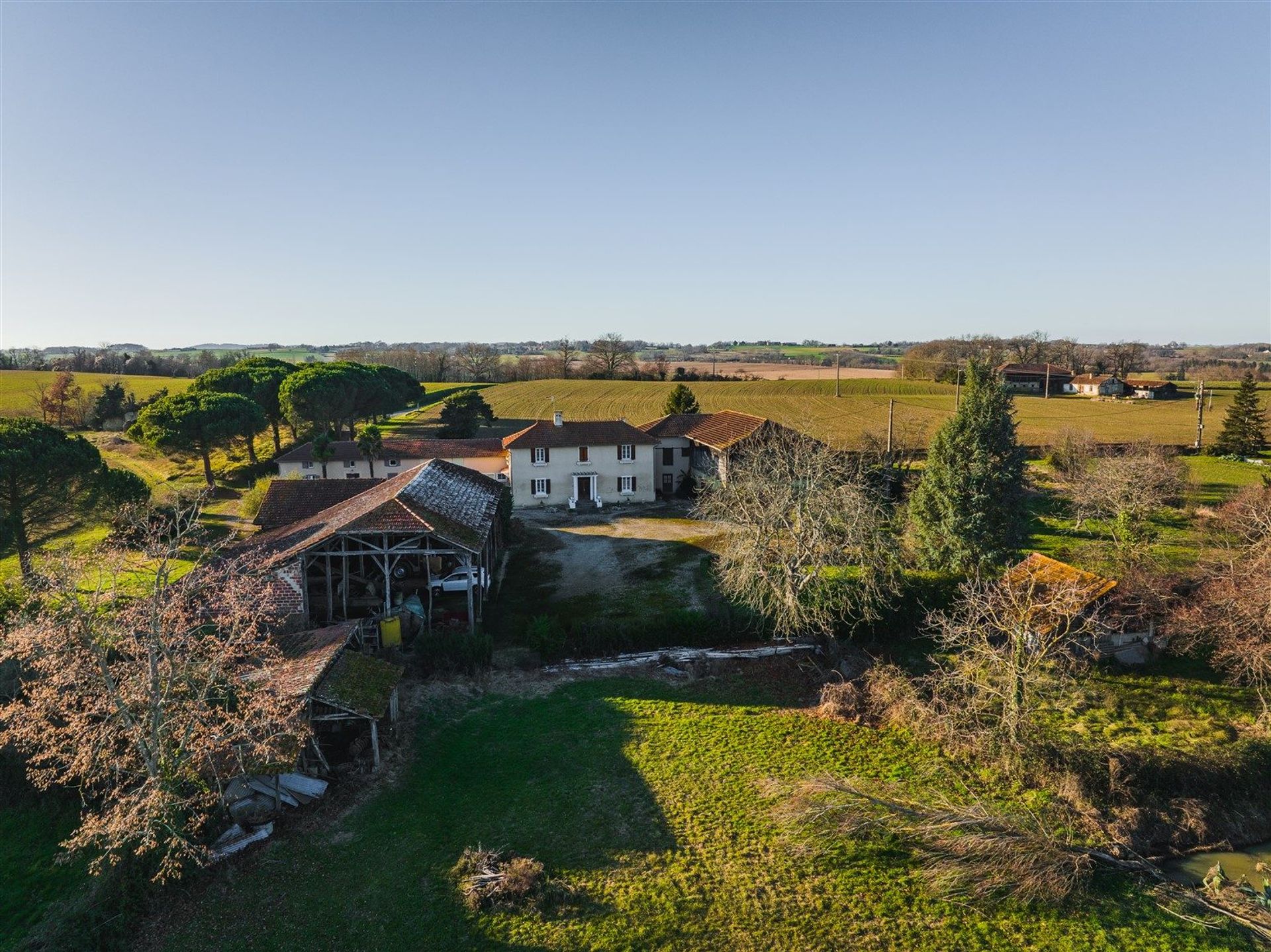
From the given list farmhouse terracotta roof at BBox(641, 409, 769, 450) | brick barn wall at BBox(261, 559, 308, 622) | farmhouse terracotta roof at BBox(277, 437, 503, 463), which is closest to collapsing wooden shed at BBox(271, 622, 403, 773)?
brick barn wall at BBox(261, 559, 308, 622)

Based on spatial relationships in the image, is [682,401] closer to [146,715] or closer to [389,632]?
[389,632]

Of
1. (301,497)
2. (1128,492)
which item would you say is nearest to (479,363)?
(301,497)

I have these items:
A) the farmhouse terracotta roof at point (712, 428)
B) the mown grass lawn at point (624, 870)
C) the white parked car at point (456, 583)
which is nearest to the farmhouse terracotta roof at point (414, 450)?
the farmhouse terracotta roof at point (712, 428)

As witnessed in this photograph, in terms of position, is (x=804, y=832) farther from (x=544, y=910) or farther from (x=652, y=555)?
(x=652, y=555)

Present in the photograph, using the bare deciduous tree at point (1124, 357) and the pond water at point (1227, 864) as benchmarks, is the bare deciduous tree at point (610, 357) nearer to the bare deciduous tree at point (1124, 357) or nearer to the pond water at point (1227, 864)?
the bare deciduous tree at point (1124, 357)

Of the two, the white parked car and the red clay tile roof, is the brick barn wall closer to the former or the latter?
the white parked car

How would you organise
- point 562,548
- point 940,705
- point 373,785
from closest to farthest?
point 373,785
point 940,705
point 562,548

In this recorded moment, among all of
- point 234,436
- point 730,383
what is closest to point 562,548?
point 234,436
